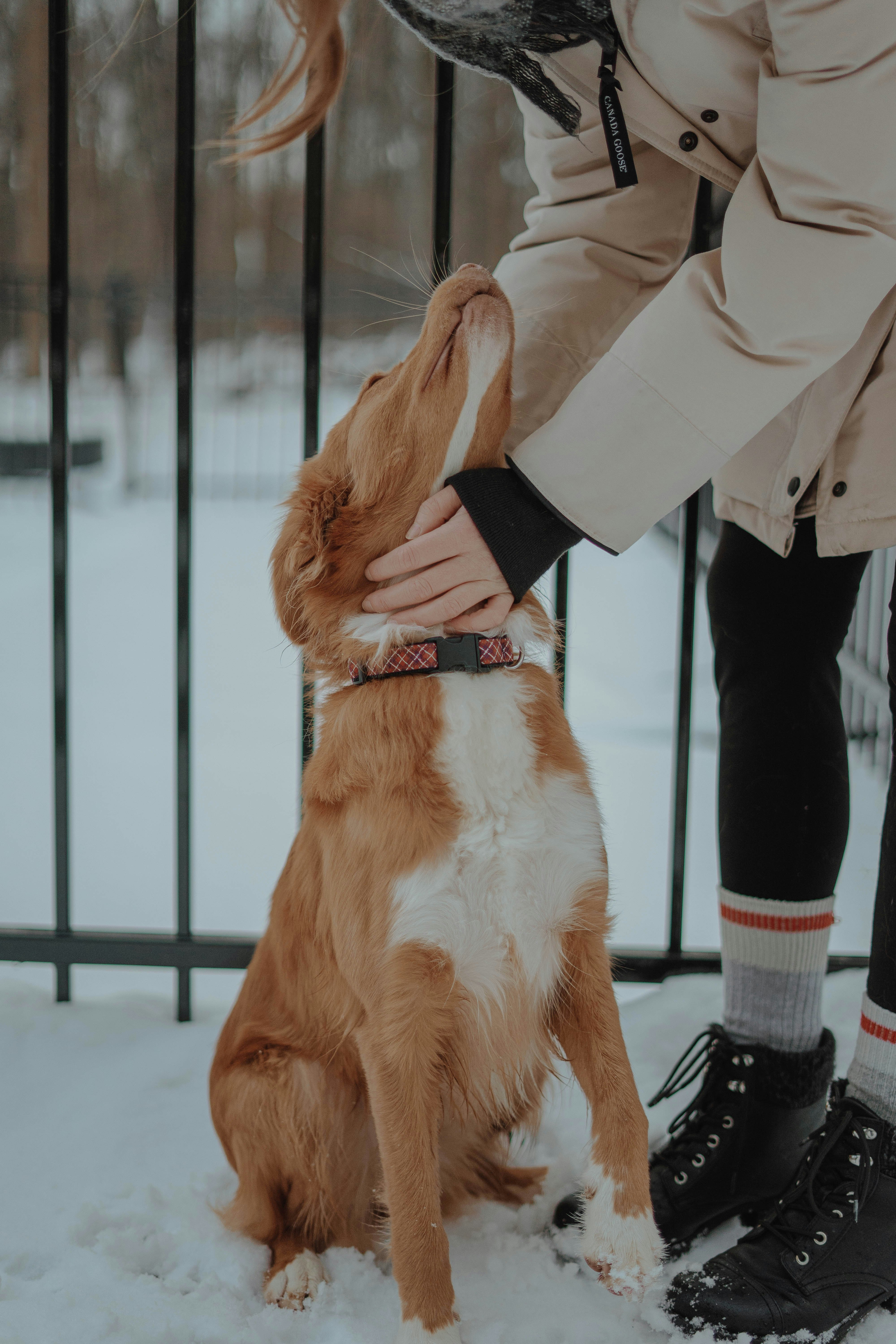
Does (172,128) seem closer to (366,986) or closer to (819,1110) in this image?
(366,986)

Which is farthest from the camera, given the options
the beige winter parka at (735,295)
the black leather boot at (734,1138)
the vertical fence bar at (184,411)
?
the vertical fence bar at (184,411)

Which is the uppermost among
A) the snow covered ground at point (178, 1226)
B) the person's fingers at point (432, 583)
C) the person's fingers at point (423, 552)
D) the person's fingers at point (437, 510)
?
the person's fingers at point (437, 510)

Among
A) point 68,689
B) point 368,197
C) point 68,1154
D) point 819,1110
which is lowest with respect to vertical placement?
point 68,1154

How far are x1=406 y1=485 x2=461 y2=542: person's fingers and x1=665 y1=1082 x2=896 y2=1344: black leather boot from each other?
0.90 m

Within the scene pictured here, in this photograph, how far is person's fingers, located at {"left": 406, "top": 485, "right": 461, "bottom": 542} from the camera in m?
1.13

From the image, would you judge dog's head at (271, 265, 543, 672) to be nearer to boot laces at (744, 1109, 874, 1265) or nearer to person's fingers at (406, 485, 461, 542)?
person's fingers at (406, 485, 461, 542)

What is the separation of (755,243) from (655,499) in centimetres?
29

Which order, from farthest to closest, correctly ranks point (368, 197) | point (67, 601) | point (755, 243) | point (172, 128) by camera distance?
1. point (368, 197)
2. point (172, 128)
3. point (67, 601)
4. point (755, 243)

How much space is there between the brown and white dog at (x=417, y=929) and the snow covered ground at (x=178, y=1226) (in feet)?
0.22

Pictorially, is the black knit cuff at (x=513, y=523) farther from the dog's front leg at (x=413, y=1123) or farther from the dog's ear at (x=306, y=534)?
the dog's front leg at (x=413, y=1123)

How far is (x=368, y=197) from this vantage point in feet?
8.04

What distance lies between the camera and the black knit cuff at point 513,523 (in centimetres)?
108

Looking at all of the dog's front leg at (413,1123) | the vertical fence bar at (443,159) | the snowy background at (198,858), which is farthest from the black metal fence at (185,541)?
the dog's front leg at (413,1123)

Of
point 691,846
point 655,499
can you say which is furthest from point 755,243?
point 691,846
